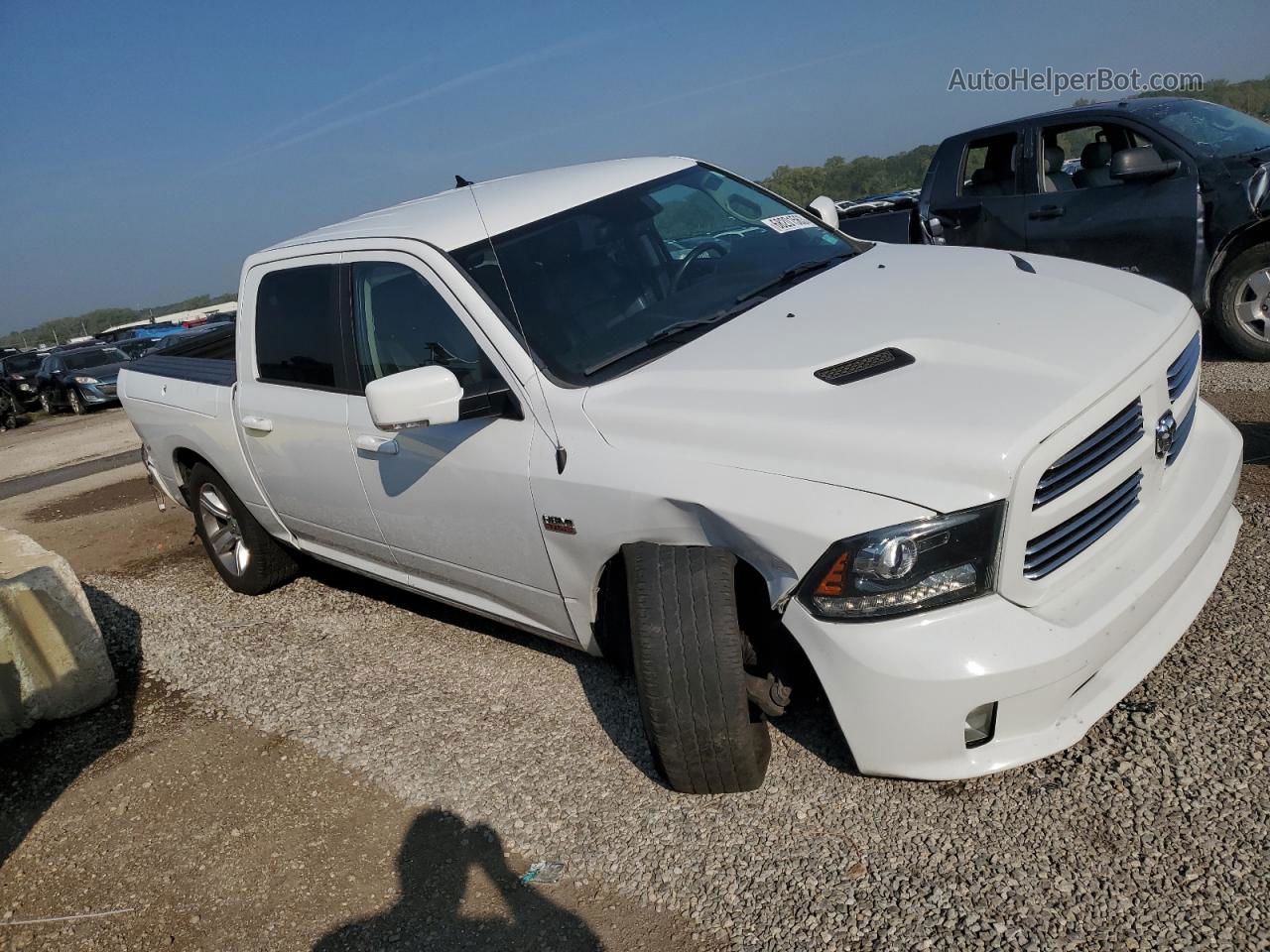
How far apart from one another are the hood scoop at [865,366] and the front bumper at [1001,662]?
25.7 inches

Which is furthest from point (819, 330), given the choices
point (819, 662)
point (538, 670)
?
point (538, 670)

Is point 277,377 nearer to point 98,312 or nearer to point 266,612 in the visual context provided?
point 266,612

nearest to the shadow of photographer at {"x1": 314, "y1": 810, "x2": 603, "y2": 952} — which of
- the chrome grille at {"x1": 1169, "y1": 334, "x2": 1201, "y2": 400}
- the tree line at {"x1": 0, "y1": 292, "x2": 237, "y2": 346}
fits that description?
the chrome grille at {"x1": 1169, "y1": 334, "x2": 1201, "y2": 400}

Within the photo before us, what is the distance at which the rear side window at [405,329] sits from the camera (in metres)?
3.41

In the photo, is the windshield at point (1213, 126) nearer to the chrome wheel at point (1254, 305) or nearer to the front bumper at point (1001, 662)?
the chrome wheel at point (1254, 305)

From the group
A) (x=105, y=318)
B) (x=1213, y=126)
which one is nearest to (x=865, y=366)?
(x=1213, y=126)

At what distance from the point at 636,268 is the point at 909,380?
4.28 feet

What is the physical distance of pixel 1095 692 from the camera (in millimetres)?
2541

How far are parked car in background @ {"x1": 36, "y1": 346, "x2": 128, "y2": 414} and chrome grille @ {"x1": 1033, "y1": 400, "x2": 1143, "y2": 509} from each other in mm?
22471

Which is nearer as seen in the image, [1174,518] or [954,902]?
[954,902]

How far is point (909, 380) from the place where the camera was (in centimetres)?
268

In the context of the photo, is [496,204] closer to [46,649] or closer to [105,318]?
[46,649]

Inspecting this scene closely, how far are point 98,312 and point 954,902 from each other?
146 metres

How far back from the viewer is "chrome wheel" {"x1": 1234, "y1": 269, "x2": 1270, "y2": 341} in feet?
21.0
